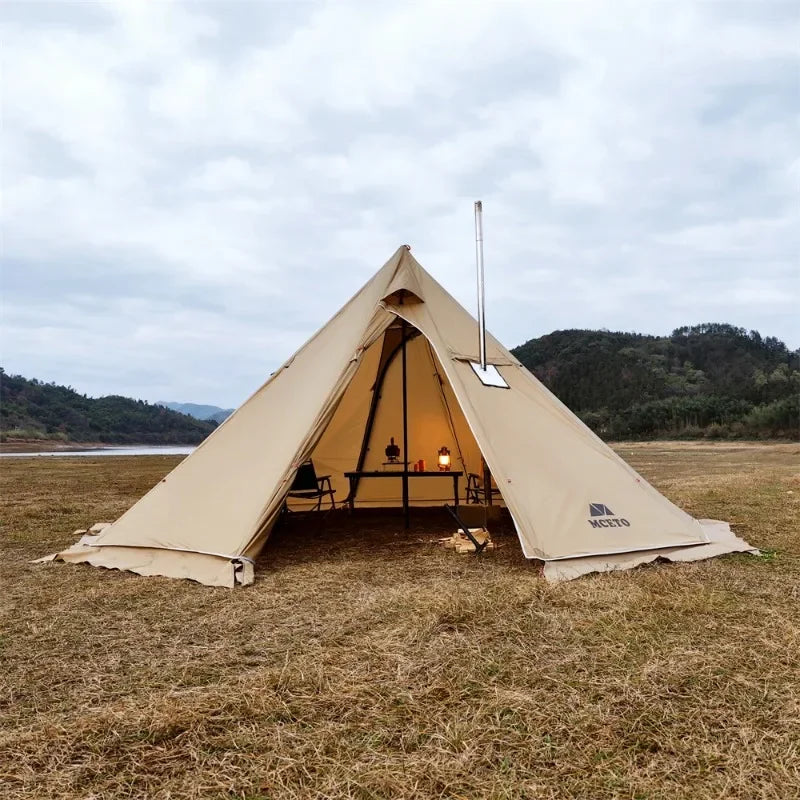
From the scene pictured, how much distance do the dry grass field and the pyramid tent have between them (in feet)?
0.94

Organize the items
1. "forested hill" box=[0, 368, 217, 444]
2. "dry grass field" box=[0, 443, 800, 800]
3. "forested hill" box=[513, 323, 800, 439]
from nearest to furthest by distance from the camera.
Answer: "dry grass field" box=[0, 443, 800, 800] → "forested hill" box=[513, 323, 800, 439] → "forested hill" box=[0, 368, 217, 444]

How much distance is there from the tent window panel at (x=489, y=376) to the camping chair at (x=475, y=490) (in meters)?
1.87

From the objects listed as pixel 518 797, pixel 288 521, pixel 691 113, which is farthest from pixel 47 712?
pixel 691 113

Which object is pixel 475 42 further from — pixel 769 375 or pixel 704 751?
pixel 769 375

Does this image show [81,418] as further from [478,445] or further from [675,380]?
[478,445]

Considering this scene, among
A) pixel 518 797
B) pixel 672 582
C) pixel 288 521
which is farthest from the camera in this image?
pixel 288 521

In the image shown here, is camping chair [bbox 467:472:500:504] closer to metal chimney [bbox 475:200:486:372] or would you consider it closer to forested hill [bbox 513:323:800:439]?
metal chimney [bbox 475:200:486:372]

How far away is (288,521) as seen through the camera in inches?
284

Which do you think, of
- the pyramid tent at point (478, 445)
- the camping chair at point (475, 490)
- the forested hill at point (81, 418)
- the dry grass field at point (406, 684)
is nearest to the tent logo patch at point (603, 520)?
the pyramid tent at point (478, 445)

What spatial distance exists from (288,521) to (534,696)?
16.9 ft

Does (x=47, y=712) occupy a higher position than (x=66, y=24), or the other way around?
(x=66, y=24)

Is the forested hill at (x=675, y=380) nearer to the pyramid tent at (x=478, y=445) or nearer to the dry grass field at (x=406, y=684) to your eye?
the pyramid tent at (x=478, y=445)

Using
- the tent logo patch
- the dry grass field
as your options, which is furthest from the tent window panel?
the dry grass field

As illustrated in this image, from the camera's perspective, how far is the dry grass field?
190 cm
